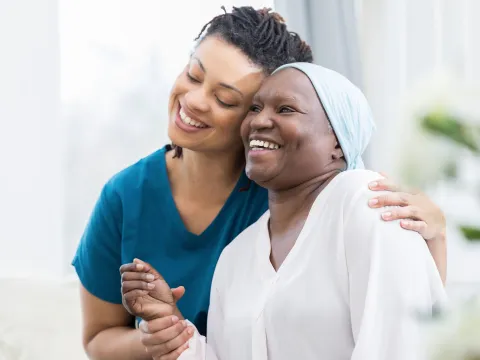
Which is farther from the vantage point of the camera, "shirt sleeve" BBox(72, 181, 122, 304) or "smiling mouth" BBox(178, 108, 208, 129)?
"shirt sleeve" BBox(72, 181, 122, 304)

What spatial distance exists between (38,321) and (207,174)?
0.95 m

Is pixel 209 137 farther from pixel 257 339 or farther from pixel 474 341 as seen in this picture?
pixel 474 341

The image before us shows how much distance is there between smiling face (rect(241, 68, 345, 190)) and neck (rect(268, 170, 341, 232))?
0.02 meters

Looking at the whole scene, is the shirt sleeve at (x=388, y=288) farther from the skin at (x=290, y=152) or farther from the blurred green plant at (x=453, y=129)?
the blurred green plant at (x=453, y=129)

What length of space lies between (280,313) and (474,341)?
4.00 ft

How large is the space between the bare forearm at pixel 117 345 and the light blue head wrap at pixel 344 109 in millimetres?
695

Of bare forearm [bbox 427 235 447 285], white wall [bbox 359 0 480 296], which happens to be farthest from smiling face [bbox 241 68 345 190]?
white wall [bbox 359 0 480 296]

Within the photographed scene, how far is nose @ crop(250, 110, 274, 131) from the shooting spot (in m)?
1.57

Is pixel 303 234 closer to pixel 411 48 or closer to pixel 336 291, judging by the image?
pixel 336 291

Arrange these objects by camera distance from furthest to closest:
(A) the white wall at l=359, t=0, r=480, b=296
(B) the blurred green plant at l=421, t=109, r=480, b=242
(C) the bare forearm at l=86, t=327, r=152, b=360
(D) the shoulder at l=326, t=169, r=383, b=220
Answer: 1. (A) the white wall at l=359, t=0, r=480, b=296
2. (C) the bare forearm at l=86, t=327, r=152, b=360
3. (D) the shoulder at l=326, t=169, r=383, b=220
4. (B) the blurred green plant at l=421, t=109, r=480, b=242

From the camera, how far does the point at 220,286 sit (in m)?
1.74

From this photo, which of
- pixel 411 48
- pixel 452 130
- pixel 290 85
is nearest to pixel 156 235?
pixel 290 85

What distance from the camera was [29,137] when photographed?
3.28m

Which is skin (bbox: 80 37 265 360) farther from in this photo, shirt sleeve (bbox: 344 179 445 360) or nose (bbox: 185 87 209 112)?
shirt sleeve (bbox: 344 179 445 360)
